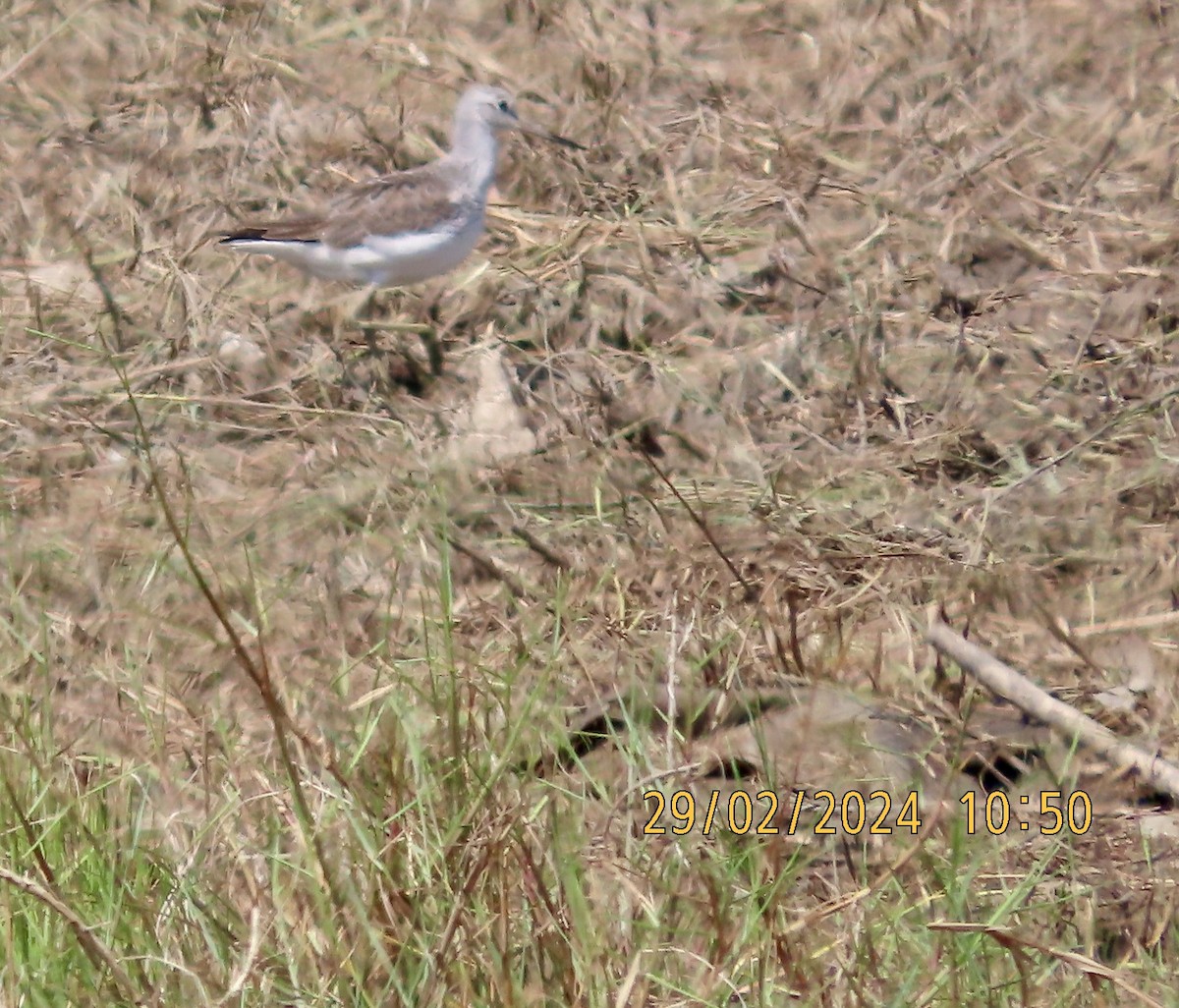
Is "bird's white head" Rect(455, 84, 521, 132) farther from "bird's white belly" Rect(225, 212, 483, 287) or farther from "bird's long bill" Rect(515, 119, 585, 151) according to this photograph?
"bird's white belly" Rect(225, 212, 483, 287)

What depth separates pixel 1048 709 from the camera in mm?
3490

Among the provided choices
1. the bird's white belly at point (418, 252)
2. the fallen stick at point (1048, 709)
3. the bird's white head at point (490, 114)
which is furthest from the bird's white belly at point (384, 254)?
the fallen stick at point (1048, 709)

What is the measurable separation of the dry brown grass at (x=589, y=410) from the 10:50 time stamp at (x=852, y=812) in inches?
2.6

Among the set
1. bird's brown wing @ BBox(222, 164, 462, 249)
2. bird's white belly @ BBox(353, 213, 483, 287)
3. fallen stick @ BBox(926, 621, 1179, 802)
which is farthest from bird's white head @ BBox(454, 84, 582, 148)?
fallen stick @ BBox(926, 621, 1179, 802)

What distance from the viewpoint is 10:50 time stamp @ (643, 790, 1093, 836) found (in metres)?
3.01

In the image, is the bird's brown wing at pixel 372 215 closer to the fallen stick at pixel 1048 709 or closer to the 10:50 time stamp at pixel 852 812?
the fallen stick at pixel 1048 709

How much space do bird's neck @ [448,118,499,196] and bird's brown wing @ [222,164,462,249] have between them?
84mm

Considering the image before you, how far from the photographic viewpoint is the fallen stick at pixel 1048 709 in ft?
11.0

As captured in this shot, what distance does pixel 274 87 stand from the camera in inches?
268

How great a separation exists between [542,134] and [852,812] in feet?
12.0

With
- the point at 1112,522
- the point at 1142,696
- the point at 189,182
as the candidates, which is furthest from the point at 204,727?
the point at 189,182

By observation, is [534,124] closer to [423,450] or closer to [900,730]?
[423,450]

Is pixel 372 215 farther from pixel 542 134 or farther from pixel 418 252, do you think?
pixel 542 134

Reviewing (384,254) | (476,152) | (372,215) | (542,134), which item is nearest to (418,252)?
(384,254)
